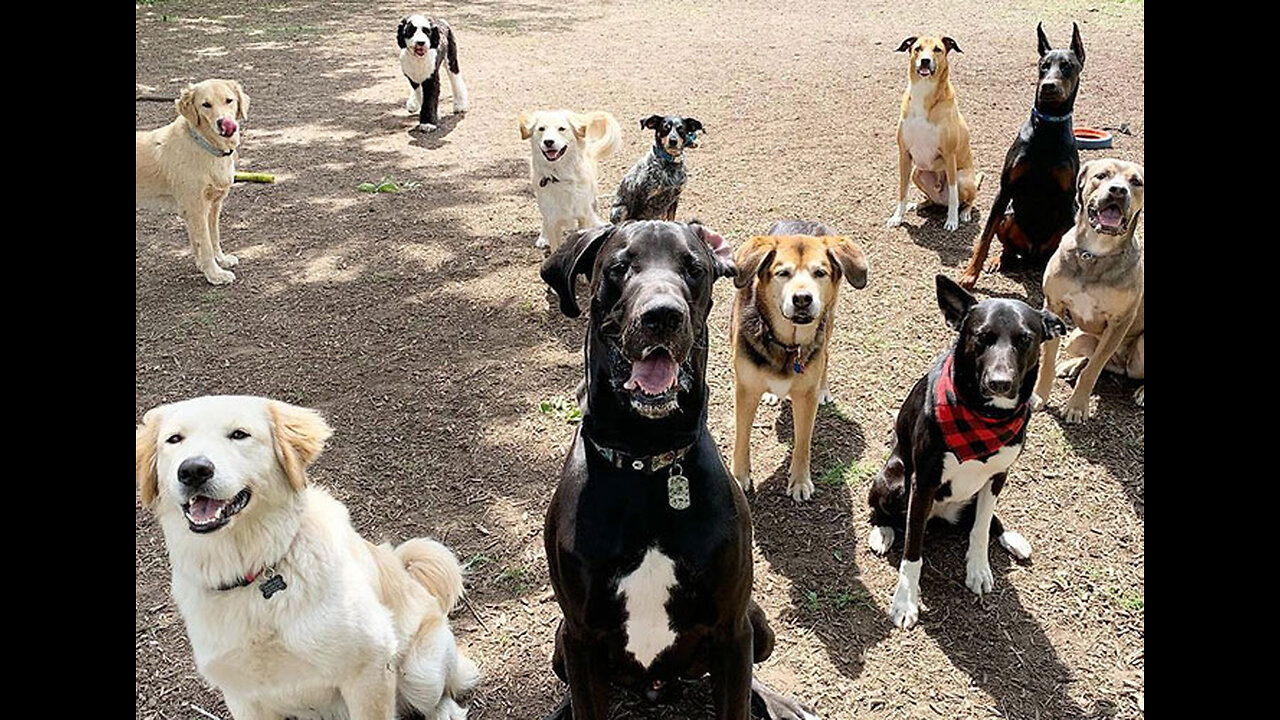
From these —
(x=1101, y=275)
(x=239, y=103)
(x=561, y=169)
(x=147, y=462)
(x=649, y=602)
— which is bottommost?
(x=649, y=602)

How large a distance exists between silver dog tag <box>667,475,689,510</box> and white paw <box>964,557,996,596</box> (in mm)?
1883

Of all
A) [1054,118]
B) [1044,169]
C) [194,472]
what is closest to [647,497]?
[194,472]

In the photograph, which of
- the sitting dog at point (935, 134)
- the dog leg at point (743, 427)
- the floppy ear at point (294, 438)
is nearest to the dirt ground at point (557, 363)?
the dog leg at point (743, 427)

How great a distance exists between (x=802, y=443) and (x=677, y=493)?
6.22 ft

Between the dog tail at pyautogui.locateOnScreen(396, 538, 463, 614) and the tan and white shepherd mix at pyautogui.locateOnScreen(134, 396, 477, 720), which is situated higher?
the tan and white shepherd mix at pyautogui.locateOnScreen(134, 396, 477, 720)

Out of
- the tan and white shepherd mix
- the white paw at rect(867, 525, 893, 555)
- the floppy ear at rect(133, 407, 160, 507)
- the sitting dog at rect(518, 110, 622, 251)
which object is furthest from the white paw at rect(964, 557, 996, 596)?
the sitting dog at rect(518, 110, 622, 251)

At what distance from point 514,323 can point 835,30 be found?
11933mm

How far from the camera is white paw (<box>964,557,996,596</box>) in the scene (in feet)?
11.8

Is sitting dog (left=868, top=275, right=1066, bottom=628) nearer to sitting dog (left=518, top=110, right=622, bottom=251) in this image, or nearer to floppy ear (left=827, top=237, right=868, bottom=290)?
floppy ear (left=827, top=237, right=868, bottom=290)

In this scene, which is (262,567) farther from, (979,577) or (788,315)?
(979,577)

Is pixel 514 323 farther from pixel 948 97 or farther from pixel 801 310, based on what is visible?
pixel 948 97

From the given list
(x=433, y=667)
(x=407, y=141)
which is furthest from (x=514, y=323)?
(x=407, y=141)

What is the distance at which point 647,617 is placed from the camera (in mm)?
2436

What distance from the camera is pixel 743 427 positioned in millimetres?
4129
